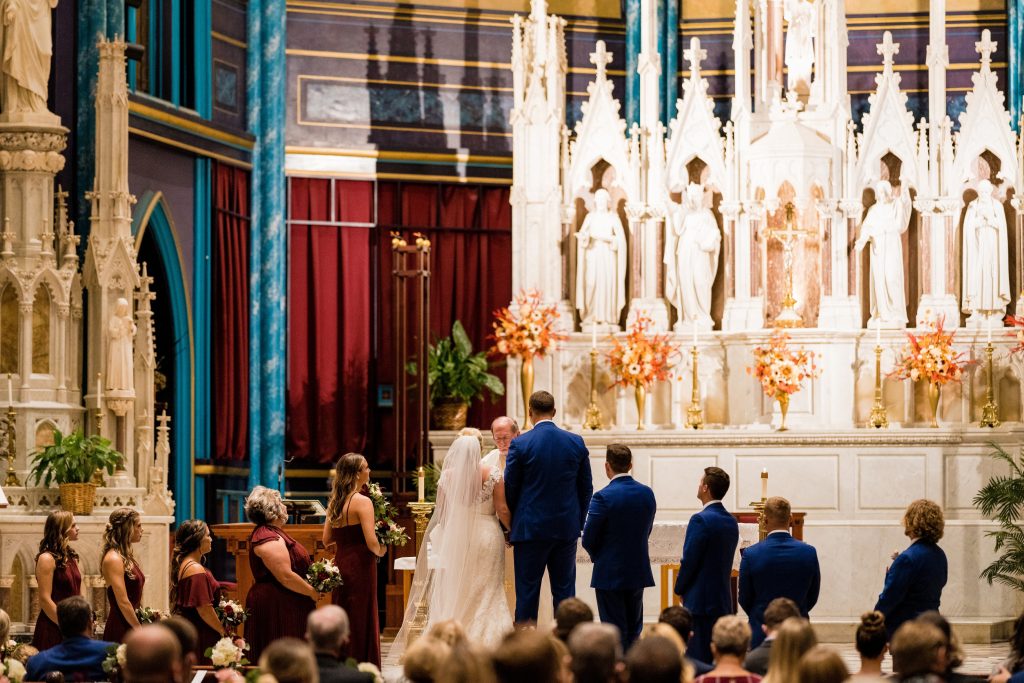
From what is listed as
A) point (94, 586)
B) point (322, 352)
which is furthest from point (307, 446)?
point (94, 586)

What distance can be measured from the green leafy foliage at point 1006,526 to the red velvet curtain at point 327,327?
20.1ft

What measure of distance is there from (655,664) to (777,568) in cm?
338

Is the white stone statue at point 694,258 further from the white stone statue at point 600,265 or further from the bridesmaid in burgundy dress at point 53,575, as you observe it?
the bridesmaid in burgundy dress at point 53,575

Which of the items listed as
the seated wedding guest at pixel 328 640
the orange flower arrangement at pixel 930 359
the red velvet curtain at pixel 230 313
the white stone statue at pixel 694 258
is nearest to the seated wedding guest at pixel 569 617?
the seated wedding guest at pixel 328 640

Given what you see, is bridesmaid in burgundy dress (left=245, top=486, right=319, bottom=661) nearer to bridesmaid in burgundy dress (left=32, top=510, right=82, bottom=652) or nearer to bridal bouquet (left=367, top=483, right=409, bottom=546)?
bridal bouquet (left=367, top=483, right=409, bottom=546)

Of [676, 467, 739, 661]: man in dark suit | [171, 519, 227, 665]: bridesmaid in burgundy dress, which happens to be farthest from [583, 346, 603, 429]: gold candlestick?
[171, 519, 227, 665]: bridesmaid in burgundy dress

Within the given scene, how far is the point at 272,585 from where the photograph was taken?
9.07 m

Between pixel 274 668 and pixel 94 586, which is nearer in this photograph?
pixel 274 668

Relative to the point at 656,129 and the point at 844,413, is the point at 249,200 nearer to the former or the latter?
the point at 656,129

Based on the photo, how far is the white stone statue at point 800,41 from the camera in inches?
615

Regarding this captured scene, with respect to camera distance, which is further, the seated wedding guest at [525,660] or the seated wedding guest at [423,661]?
the seated wedding guest at [423,661]

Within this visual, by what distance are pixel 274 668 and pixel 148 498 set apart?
8.07 meters

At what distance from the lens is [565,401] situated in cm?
→ 1548

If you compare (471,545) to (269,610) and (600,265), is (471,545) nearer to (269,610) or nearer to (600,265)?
(269,610)
